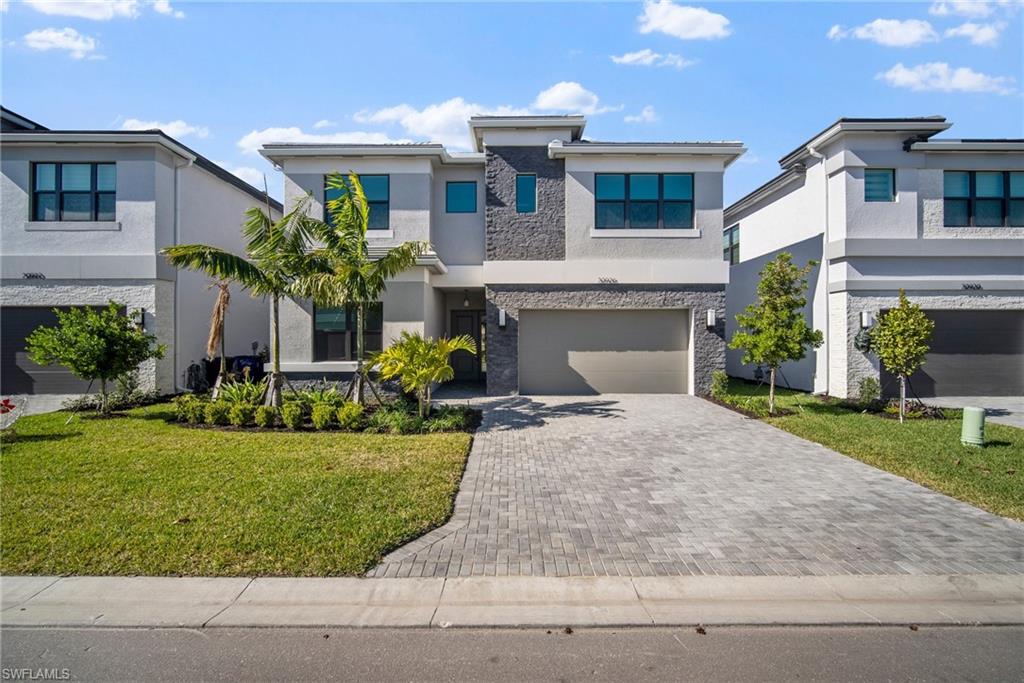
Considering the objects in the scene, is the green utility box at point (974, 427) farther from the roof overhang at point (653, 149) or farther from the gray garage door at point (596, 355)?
the roof overhang at point (653, 149)

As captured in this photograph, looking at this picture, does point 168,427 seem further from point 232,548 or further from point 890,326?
point 890,326

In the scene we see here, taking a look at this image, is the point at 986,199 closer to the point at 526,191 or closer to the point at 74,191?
the point at 526,191

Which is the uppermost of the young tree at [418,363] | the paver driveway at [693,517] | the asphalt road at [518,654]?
the young tree at [418,363]

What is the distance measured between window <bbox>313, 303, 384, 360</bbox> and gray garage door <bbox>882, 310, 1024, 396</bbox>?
14.4 metres

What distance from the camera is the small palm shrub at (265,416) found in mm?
10938

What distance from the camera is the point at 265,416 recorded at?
10961mm

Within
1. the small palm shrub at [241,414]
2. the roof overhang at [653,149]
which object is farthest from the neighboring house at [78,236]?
the roof overhang at [653,149]

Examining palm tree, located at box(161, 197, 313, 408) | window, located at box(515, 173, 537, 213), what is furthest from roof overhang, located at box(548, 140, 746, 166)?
palm tree, located at box(161, 197, 313, 408)

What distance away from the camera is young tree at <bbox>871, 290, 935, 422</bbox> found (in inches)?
454

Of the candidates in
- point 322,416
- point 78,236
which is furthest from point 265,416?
point 78,236

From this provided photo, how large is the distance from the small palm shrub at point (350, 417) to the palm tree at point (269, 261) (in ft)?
5.86

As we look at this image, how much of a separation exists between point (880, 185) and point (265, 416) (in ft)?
55.2

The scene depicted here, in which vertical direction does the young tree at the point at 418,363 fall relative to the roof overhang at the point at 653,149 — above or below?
below

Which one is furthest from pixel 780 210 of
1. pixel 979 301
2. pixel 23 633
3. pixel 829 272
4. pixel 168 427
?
pixel 23 633
